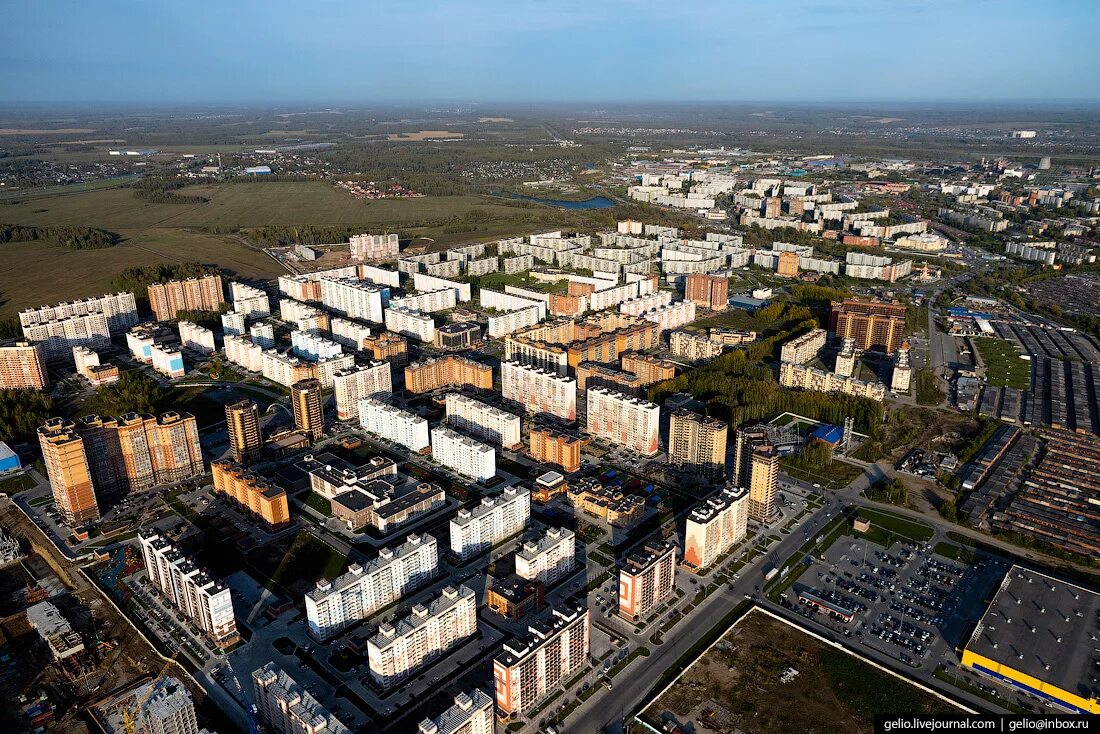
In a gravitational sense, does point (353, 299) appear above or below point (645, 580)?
above

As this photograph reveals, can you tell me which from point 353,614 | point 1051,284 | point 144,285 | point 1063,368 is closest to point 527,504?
point 353,614

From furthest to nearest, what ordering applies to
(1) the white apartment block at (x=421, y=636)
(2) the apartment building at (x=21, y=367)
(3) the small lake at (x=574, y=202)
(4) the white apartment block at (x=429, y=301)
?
1. (3) the small lake at (x=574, y=202)
2. (4) the white apartment block at (x=429, y=301)
3. (2) the apartment building at (x=21, y=367)
4. (1) the white apartment block at (x=421, y=636)

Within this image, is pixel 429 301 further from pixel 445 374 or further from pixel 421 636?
pixel 421 636

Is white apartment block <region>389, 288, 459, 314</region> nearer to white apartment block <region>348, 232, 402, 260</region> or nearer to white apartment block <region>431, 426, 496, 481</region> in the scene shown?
white apartment block <region>348, 232, 402, 260</region>

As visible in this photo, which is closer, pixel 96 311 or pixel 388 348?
pixel 388 348

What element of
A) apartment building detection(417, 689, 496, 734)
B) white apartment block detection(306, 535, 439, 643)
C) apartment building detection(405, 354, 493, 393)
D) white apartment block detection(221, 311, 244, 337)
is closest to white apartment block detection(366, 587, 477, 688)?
white apartment block detection(306, 535, 439, 643)

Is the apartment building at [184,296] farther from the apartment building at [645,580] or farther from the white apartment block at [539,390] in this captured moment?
the apartment building at [645,580]

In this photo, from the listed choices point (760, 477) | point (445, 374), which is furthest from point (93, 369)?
point (760, 477)

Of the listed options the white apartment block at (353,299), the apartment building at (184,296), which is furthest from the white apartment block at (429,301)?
the apartment building at (184,296)
